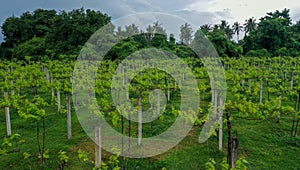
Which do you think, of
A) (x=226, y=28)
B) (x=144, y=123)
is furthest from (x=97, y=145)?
(x=226, y=28)

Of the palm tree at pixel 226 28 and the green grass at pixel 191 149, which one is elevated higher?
the palm tree at pixel 226 28

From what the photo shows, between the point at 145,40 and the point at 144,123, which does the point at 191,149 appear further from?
the point at 145,40

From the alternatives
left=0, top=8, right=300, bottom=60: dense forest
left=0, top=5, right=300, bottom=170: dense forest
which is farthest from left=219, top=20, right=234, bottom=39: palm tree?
left=0, top=5, right=300, bottom=170: dense forest

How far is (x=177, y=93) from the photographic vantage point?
18125mm

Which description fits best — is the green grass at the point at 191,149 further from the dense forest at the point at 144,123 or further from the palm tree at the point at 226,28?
the palm tree at the point at 226,28

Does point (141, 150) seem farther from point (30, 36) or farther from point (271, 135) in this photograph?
point (30, 36)

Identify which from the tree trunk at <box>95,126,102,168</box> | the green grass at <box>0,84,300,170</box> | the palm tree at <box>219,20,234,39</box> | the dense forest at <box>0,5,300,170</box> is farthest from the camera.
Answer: the palm tree at <box>219,20,234,39</box>

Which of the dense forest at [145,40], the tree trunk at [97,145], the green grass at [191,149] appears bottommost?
the green grass at [191,149]

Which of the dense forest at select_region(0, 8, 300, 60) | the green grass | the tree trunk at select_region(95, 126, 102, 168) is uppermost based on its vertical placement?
the dense forest at select_region(0, 8, 300, 60)

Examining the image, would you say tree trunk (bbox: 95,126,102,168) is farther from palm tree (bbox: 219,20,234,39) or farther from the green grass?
palm tree (bbox: 219,20,234,39)

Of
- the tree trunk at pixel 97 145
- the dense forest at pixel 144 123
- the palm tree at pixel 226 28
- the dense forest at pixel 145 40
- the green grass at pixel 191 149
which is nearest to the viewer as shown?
the dense forest at pixel 144 123

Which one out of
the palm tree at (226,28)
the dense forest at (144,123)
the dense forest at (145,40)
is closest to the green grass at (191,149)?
the dense forest at (144,123)

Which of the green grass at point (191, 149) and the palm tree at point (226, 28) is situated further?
the palm tree at point (226, 28)

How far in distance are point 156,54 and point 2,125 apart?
15694mm
